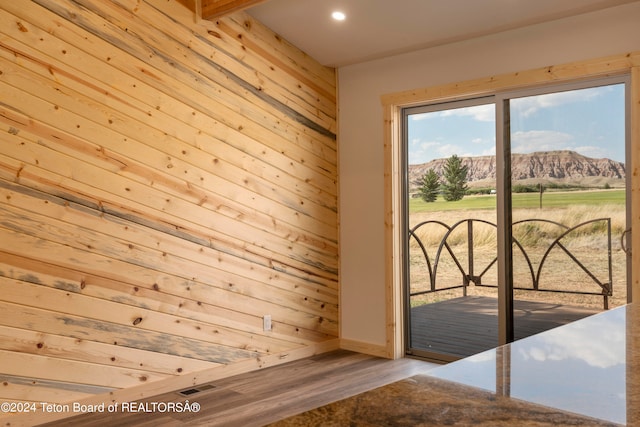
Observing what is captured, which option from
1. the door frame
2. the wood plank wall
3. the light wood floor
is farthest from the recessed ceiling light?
the light wood floor

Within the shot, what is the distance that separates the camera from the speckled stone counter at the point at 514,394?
71 cm

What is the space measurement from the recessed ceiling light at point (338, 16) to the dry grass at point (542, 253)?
1.73 m

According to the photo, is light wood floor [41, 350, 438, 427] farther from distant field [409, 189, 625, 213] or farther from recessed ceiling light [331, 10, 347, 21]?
recessed ceiling light [331, 10, 347, 21]

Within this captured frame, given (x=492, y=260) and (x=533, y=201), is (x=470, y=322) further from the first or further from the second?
(x=533, y=201)

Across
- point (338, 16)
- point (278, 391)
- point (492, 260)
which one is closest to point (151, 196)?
point (278, 391)

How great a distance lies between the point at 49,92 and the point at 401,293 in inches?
122

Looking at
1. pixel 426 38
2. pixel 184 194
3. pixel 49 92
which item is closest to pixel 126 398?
pixel 184 194

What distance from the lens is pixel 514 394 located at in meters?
0.80

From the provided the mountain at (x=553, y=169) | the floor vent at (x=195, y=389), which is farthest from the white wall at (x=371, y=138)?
the floor vent at (x=195, y=389)

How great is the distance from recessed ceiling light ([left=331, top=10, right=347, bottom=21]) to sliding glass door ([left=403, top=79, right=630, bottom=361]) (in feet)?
3.38

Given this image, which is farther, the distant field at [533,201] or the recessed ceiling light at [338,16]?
the recessed ceiling light at [338,16]

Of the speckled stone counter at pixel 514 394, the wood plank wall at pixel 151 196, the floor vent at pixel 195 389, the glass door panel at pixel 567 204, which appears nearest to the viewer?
the speckled stone counter at pixel 514 394

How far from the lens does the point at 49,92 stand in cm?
345

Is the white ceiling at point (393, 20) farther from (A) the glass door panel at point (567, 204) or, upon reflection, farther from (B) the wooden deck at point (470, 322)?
(B) the wooden deck at point (470, 322)
